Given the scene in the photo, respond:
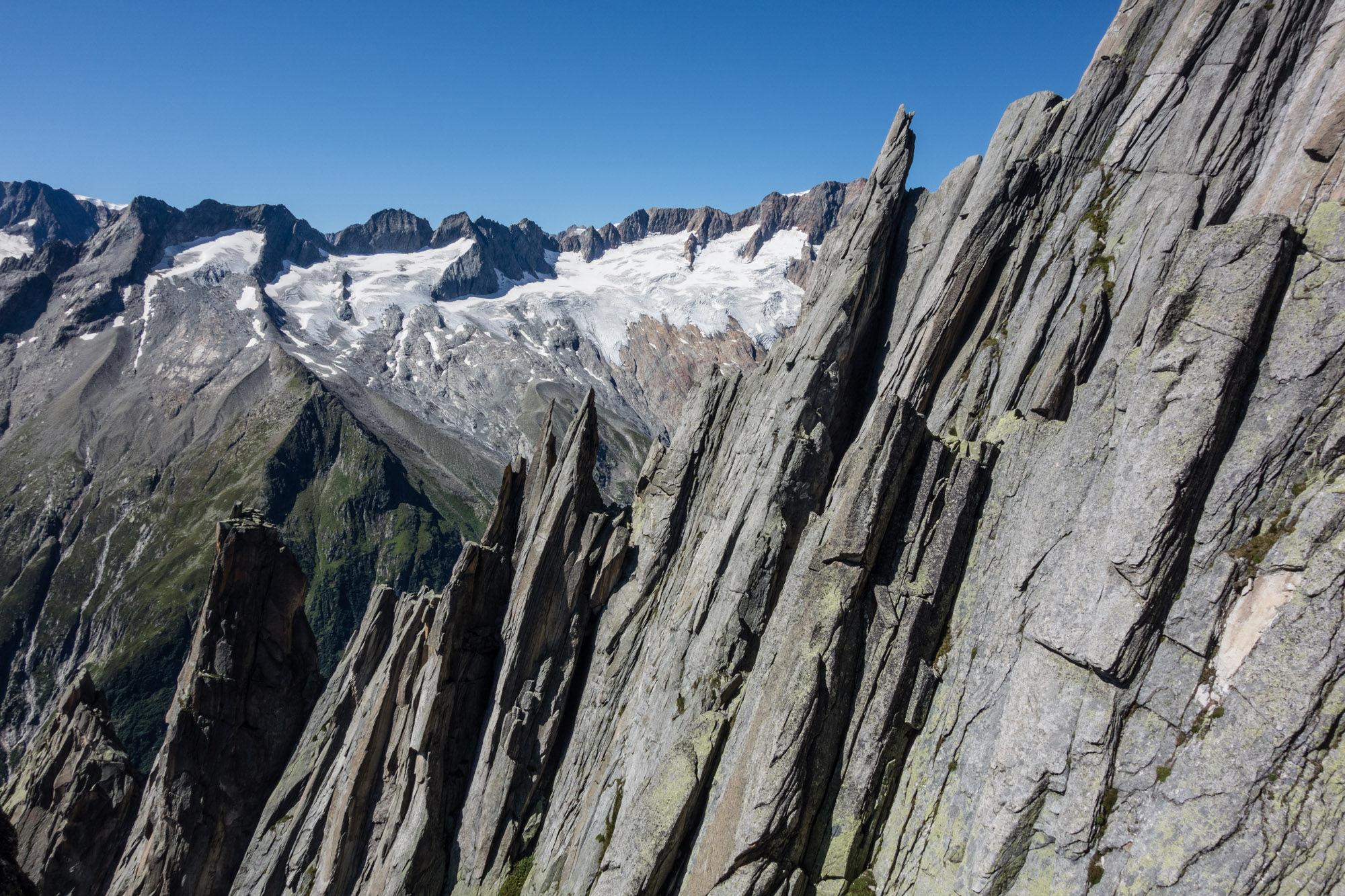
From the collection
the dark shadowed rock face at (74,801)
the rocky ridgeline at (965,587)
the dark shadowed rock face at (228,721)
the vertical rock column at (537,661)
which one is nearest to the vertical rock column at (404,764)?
the rocky ridgeline at (965,587)

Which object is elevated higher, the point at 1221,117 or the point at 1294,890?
the point at 1221,117

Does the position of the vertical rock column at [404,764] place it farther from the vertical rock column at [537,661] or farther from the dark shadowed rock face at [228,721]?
the dark shadowed rock face at [228,721]

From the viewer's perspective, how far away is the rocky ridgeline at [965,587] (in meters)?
17.1

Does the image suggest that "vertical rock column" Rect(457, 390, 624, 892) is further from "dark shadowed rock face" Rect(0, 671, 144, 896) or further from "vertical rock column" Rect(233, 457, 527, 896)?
"dark shadowed rock face" Rect(0, 671, 144, 896)

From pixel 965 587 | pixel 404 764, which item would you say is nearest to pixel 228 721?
pixel 404 764

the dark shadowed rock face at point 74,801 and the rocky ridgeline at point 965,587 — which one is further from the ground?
the rocky ridgeline at point 965,587

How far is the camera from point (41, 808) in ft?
138

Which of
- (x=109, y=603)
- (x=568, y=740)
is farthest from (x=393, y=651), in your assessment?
(x=109, y=603)

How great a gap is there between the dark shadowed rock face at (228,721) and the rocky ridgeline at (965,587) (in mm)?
577

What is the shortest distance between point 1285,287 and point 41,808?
228 ft

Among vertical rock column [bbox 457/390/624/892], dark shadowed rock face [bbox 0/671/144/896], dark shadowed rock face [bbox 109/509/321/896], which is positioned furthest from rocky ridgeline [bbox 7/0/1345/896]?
dark shadowed rock face [bbox 0/671/144/896]

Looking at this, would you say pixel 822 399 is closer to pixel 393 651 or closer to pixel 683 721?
pixel 683 721

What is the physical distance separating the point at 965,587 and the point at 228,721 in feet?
137

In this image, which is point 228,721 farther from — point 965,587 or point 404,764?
point 965,587
